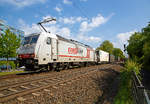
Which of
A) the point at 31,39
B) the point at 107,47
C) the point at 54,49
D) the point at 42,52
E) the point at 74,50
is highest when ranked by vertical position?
the point at 107,47

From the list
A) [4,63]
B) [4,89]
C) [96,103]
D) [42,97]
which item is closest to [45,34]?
[4,89]

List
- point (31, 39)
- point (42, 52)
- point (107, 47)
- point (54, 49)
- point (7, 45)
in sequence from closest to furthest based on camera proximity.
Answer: point (42, 52) < point (31, 39) < point (54, 49) < point (7, 45) < point (107, 47)

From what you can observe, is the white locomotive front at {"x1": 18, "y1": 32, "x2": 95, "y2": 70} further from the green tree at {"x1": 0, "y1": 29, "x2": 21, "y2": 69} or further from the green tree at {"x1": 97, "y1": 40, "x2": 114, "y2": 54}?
the green tree at {"x1": 97, "y1": 40, "x2": 114, "y2": 54}

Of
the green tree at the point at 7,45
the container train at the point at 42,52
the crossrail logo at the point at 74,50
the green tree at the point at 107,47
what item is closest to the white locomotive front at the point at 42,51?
the container train at the point at 42,52

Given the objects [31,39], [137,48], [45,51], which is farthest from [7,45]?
[137,48]

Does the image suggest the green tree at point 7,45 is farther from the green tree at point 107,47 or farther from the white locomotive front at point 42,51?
the green tree at point 107,47

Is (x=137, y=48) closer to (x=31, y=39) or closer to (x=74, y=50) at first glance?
(x=74, y=50)

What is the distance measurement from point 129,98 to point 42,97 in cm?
397

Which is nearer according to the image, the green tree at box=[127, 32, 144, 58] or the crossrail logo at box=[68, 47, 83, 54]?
the crossrail logo at box=[68, 47, 83, 54]

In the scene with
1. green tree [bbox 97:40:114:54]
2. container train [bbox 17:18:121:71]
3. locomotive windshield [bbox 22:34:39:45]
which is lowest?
container train [bbox 17:18:121:71]

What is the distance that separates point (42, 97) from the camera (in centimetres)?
384

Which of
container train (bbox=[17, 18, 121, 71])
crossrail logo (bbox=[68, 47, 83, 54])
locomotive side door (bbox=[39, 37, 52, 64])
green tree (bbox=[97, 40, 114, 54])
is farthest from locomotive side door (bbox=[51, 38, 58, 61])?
green tree (bbox=[97, 40, 114, 54])

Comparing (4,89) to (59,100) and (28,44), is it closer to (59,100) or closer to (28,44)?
(59,100)

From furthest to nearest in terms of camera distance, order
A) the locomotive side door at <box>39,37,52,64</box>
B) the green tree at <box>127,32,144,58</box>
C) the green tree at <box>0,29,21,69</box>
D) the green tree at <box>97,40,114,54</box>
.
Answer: the green tree at <box>97,40,114,54</box> < the green tree at <box>127,32,144,58</box> < the green tree at <box>0,29,21,69</box> < the locomotive side door at <box>39,37,52,64</box>
